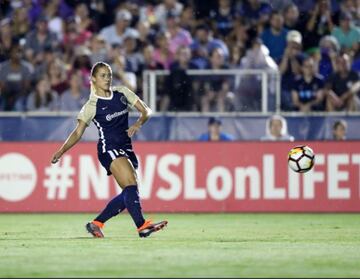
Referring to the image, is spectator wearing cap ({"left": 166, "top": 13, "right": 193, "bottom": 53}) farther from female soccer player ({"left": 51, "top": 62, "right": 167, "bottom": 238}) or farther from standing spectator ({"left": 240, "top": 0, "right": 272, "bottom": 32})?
female soccer player ({"left": 51, "top": 62, "right": 167, "bottom": 238})

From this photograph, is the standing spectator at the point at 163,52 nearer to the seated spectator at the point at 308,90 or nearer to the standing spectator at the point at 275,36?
the standing spectator at the point at 275,36

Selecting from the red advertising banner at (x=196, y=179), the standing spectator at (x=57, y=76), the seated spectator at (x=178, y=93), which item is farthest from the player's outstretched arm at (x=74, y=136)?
the standing spectator at (x=57, y=76)

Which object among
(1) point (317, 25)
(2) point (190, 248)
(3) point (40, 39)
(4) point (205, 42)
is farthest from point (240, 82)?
(2) point (190, 248)

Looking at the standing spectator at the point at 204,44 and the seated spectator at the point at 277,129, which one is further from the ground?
the standing spectator at the point at 204,44

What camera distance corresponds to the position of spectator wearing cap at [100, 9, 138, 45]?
2286 centimetres

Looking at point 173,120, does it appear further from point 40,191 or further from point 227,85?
point 40,191

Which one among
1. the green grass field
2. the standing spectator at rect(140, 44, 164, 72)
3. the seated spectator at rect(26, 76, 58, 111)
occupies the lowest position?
the green grass field

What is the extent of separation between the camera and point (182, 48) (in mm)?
21562

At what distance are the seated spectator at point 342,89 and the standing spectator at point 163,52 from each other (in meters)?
3.06

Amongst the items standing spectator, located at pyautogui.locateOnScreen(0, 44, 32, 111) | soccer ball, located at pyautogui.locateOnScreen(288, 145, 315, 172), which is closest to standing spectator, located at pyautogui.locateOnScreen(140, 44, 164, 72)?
standing spectator, located at pyautogui.locateOnScreen(0, 44, 32, 111)

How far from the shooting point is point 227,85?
66.3 feet

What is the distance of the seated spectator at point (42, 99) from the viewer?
21047 millimetres

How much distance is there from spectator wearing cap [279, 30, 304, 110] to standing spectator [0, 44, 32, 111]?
181 inches

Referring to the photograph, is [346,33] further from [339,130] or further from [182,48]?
[339,130]
